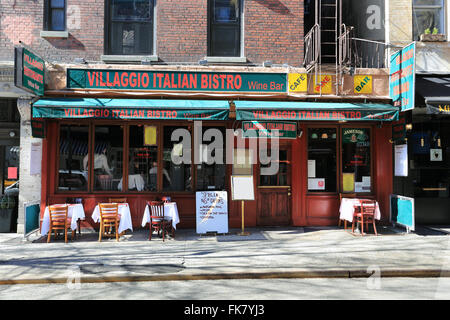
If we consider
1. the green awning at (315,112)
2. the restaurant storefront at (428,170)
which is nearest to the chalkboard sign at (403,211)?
the restaurant storefront at (428,170)

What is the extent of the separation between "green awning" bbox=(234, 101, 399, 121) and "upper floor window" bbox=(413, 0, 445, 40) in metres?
3.42

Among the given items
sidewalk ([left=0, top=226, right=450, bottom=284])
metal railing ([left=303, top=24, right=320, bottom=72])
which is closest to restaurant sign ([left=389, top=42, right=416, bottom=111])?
metal railing ([left=303, top=24, right=320, bottom=72])

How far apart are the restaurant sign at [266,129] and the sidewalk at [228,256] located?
8.71ft

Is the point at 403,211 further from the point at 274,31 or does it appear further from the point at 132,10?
the point at 132,10

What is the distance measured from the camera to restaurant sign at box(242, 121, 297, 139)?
938 centimetres

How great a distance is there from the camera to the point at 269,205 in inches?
426

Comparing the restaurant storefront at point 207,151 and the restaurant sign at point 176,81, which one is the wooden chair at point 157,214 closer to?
the restaurant storefront at point 207,151

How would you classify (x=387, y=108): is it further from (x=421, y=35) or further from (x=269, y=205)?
(x=269, y=205)

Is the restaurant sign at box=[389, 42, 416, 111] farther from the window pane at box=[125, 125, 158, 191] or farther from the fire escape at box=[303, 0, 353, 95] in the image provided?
the window pane at box=[125, 125, 158, 191]

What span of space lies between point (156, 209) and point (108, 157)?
2.51 m

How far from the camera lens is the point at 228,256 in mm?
7656

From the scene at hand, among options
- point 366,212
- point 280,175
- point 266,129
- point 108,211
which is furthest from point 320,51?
point 108,211
